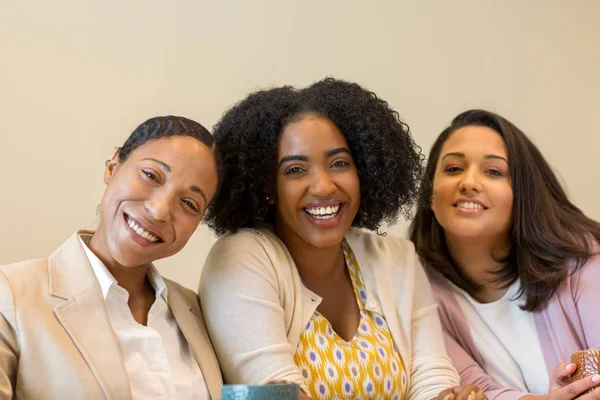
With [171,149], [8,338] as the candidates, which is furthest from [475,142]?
[8,338]

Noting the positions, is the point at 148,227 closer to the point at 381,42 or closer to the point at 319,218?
the point at 319,218

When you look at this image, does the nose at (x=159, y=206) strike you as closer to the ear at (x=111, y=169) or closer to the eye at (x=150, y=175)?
the eye at (x=150, y=175)

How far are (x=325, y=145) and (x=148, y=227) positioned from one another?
49cm

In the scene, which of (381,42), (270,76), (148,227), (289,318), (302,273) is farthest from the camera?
(381,42)

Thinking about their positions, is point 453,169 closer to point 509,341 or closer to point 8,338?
point 509,341

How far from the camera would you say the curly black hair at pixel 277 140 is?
1.64 meters

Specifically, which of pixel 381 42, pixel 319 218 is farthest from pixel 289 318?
pixel 381 42

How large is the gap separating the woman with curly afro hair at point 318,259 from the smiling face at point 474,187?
0.63ft

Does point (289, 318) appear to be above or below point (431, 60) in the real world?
below

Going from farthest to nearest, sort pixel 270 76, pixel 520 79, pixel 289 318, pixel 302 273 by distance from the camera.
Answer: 1. pixel 520 79
2. pixel 270 76
3. pixel 302 273
4. pixel 289 318

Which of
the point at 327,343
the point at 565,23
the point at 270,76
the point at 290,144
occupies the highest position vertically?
the point at 565,23

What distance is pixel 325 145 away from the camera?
63.1 inches

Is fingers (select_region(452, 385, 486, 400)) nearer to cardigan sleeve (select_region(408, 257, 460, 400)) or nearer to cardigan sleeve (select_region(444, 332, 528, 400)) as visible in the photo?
cardigan sleeve (select_region(408, 257, 460, 400))

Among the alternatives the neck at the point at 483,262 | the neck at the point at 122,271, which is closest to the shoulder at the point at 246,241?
the neck at the point at 122,271
